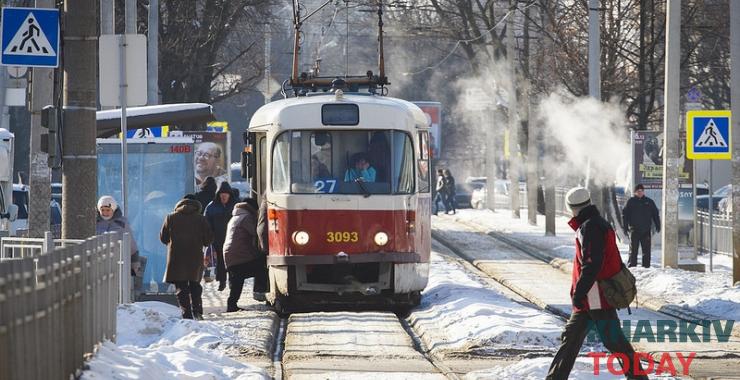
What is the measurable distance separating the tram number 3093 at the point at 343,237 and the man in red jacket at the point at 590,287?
7887 millimetres

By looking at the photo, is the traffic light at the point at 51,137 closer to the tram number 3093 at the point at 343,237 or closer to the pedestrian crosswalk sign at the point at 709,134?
the tram number 3093 at the point at 343,237

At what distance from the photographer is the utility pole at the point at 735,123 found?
75.4 feet

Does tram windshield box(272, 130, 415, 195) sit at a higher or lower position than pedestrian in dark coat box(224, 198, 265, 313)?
higher

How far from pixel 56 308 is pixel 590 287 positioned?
3.65 m

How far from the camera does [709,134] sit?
24.3 metres

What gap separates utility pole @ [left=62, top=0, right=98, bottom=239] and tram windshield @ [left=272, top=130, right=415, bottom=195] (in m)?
5.43

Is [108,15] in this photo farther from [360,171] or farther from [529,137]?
[529,137]

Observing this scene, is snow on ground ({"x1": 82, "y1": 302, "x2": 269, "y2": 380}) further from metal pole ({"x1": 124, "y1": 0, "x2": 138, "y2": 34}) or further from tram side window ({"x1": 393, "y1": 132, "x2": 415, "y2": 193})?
metal pole ({"x1": 124, "y1": 0, "x2": 138, "y2": 34})

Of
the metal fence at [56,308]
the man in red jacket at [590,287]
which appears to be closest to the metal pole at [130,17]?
the metal fence at [56,308]

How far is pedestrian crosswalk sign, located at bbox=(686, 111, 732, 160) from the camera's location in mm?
24250

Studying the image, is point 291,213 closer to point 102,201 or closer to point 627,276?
point 102,201

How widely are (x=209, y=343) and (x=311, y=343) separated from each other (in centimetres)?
134

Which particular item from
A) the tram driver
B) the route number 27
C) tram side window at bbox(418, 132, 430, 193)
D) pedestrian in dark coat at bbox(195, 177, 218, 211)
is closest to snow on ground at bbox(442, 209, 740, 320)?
tram side window at bbox(418, 132, 430, 193)

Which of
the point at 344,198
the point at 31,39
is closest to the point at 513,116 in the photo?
the point at 344,198
